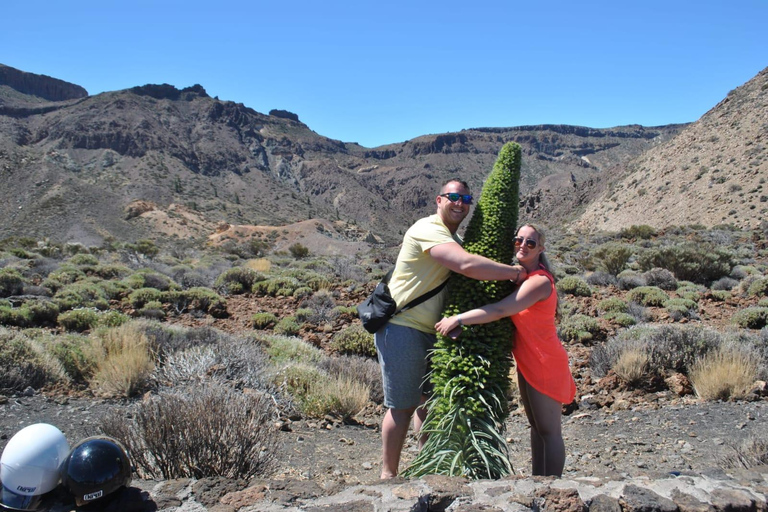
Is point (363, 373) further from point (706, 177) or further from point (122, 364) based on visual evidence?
point (706, 177)

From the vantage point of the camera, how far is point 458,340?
2828 millimetres

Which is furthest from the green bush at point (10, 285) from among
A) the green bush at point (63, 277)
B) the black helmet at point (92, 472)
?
the black helmet at point (92, 472)

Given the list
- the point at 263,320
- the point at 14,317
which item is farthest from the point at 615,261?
the point at 14,317

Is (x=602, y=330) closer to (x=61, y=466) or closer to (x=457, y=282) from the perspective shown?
(x=457, y=282)

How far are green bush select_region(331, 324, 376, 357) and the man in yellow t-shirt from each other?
488 centimetres

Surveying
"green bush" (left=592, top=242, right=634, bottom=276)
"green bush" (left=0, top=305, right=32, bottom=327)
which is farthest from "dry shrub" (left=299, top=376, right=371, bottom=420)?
"green bush" (left=592, top=242, right=634, bottom=276)

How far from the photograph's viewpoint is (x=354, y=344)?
8.09 metres

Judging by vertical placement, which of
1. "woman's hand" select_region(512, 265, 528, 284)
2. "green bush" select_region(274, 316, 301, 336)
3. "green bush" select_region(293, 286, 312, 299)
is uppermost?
"woman's hand" select_region(512, 265, 528, 284)

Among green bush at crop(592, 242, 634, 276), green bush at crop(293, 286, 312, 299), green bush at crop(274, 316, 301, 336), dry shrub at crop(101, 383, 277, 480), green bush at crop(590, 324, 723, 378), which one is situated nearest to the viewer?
dry shrub at crop(101, 383, 277, 480)

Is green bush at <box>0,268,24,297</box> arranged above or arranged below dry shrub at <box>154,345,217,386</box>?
below

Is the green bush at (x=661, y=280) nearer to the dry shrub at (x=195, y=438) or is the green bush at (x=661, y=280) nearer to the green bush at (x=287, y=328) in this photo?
the green bush at (x=287, y=328)

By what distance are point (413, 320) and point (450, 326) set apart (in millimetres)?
270

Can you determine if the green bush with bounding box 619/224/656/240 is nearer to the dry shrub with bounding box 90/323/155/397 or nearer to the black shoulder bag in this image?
the dry shrub with bounding box 90/323/155/397

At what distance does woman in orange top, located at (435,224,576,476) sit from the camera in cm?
284
